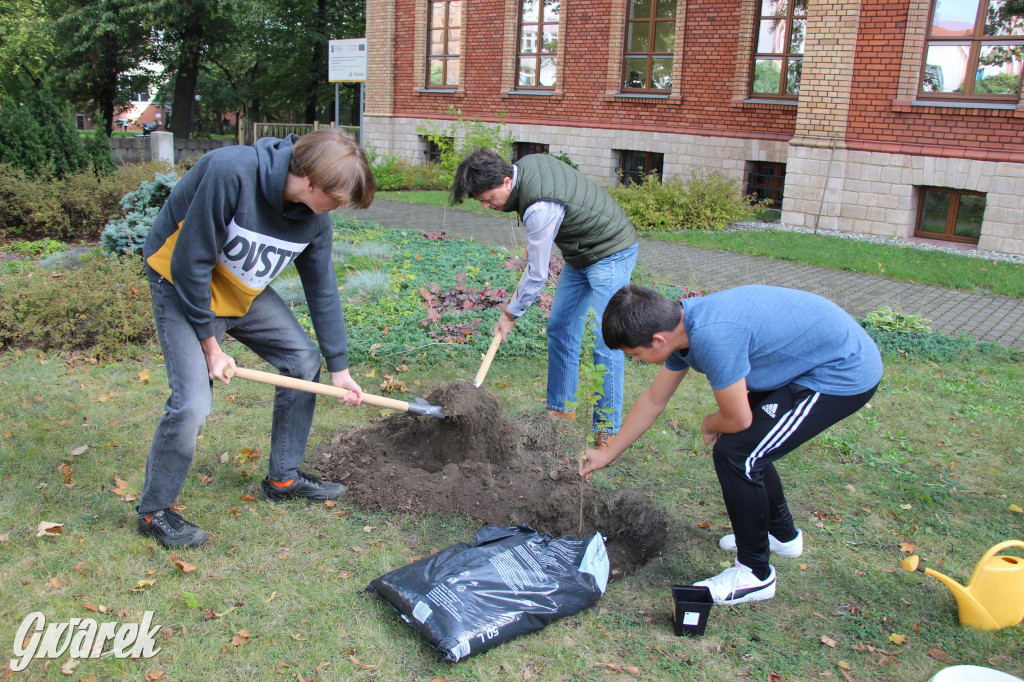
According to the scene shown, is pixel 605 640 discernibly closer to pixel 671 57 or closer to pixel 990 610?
pixel 990 610

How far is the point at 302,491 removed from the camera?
12.2 feet

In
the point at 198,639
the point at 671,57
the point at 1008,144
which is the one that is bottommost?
the point at 198,639

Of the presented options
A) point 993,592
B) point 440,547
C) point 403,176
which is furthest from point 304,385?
point 403,176

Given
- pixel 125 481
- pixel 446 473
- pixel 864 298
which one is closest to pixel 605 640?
pixel 446 473

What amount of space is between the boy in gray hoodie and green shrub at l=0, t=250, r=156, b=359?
2.77 metres

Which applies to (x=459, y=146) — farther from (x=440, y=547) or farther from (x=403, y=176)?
(x=440, y=547)

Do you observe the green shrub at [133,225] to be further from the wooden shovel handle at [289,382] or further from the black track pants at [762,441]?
the black track pants at [762,441]

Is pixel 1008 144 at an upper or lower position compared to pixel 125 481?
upper

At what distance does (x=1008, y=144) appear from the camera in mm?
10305

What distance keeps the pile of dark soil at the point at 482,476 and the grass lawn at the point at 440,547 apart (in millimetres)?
103

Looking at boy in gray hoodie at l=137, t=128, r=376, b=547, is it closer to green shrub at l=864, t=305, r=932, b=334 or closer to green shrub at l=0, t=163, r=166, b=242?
green shrub at l=864, t=305, r=932, b=334

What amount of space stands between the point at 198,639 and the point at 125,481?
140 centimetres

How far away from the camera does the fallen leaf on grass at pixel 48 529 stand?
3323 mm

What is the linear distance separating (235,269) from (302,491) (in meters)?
1.17
